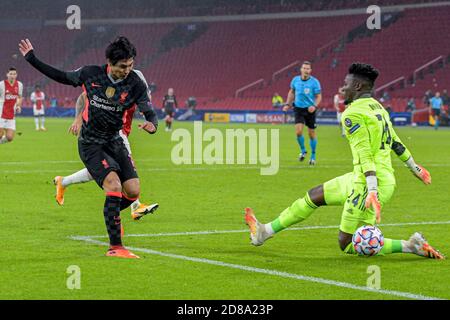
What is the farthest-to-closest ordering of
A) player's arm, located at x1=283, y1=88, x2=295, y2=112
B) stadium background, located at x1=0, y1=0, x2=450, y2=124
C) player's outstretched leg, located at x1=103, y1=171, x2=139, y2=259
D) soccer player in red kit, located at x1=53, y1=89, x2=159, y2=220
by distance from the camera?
stadium background, located at x1=0, y1=0, x2=450, y2=124
player's arm, located at x1=283, y1=88, x2=295, y2=112
soccer player in red kit, located at x1=53, y1=89, x2=159, y2=220
player's outstretched leg, located at x1=103, y1=171, x2=139, y2=259

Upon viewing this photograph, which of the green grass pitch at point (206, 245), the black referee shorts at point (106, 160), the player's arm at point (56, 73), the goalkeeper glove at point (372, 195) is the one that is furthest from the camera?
the black referee shorts at point (106, 160)

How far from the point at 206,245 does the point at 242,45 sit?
5864 cm

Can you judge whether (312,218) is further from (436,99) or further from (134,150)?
(436,99)

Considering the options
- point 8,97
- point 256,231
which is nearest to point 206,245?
point 256,231

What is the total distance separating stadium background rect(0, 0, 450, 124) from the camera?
57.7 metres

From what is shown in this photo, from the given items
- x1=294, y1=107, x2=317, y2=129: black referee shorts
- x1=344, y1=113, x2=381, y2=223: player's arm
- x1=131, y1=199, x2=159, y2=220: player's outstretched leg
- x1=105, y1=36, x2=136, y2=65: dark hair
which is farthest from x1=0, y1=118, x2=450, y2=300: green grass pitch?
x1=294, y1=107, x2=317, y2=129: black referee shorts

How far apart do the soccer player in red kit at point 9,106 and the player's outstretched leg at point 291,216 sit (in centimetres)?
1608

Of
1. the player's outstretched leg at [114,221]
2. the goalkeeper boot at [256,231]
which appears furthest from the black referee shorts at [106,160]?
the goalkeeper boot at [256,231]

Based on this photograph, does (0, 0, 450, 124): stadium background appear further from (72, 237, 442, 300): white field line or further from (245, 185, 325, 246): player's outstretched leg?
(72, 237, 442, 300): white field line

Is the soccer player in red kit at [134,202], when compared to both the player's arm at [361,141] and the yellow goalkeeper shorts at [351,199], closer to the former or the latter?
the yellow goalkeeper shorts at [351,199]

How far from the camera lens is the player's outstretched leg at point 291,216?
30.4ft

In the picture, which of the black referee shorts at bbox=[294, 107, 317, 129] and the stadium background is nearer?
the black referee shorts at bbox=[294, 107, 317, 129]

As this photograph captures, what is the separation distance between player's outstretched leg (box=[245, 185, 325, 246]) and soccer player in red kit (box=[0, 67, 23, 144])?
1608 centimetres
